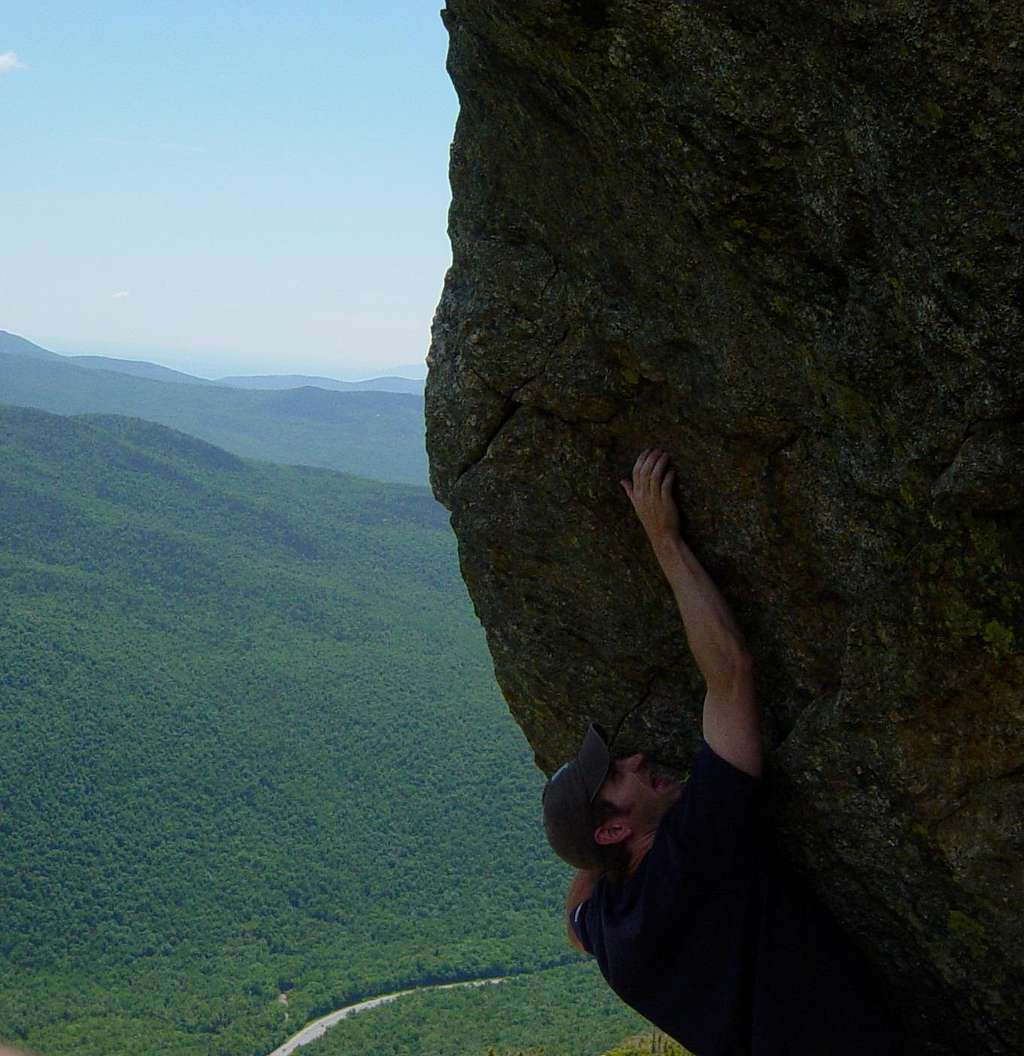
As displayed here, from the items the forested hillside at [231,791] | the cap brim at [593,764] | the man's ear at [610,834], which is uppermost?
the cap brim at [593,764]

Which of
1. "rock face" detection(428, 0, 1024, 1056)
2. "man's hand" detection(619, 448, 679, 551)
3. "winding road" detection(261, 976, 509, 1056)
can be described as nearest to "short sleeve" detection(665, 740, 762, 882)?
"rock face" detection(428, 0, 1024, 1056)

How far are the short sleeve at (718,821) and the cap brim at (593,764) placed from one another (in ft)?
1.26

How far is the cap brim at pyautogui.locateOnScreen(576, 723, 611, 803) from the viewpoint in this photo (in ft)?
16.5

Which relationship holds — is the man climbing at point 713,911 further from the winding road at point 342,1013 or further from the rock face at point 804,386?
the winding road at point 342,1013

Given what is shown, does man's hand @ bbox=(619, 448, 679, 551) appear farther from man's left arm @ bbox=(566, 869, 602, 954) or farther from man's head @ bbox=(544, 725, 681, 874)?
man's left arm @ bbox=(566, 869, 602, 954)

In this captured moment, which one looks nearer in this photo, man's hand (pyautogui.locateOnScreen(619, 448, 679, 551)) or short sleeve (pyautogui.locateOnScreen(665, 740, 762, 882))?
short sleeve (pyautogui.locateOnScreen(665, 740, 762, 882))

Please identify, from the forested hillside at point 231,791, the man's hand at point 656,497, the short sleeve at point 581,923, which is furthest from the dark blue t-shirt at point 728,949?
the forested hillside at point 231,791

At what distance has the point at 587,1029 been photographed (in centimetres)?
4944

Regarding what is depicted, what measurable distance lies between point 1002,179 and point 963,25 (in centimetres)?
48

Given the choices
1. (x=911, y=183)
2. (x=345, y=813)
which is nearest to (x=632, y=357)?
(x=911, y=183)

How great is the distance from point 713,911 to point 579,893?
3.04ft

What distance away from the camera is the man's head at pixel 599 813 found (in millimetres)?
5000

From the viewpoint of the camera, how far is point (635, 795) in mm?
5141

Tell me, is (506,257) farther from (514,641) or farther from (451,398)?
(514,641)
